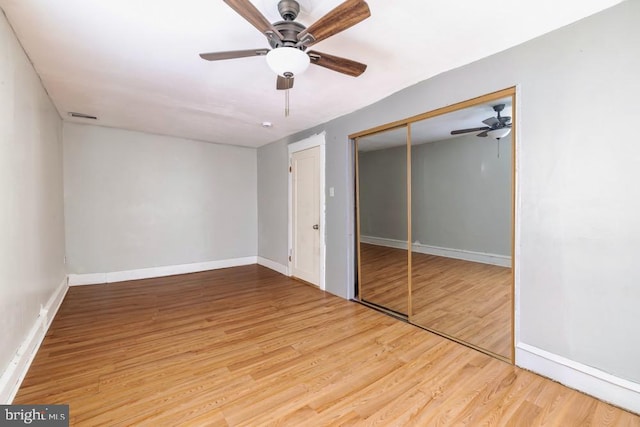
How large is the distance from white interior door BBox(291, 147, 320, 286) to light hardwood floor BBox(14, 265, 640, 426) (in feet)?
3.47

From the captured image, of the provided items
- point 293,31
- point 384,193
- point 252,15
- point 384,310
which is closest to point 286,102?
point 293,31

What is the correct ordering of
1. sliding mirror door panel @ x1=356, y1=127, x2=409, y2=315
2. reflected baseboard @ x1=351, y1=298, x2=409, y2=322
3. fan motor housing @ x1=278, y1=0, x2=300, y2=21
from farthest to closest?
sliding mirror door panel @ x1=356, y1=127, x2=409, y2=315 → reflected baseboard @ x1=351, y1=298, x2=409, y2=322 → fan motor housing @ x1=278, y1=0, x2=300, y2=21

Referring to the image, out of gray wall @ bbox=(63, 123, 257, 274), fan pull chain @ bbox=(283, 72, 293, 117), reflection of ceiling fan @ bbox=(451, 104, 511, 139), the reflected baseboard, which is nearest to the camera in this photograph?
fan pull chain @ bbox=(283, 72, 293, 117)

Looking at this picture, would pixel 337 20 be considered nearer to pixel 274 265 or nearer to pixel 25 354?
pixel 25 354

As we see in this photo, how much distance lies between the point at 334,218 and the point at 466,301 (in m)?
1.94

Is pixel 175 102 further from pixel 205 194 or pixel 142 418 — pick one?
pixel 142 418

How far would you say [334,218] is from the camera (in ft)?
12.1

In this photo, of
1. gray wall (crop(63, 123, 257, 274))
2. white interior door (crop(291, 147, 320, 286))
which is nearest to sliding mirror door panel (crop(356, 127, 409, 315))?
white interior door (crop(291, 147, 320, 286))

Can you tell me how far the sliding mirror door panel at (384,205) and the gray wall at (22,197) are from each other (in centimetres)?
386

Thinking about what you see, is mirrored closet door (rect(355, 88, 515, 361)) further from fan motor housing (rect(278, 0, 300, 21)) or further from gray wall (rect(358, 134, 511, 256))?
fan motor housing (rect(278, 0, 300, 21))

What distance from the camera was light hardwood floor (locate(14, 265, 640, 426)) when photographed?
1.56 meters

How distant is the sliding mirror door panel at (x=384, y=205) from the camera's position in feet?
16.8

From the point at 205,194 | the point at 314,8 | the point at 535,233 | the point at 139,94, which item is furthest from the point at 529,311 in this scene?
the point at 205,194

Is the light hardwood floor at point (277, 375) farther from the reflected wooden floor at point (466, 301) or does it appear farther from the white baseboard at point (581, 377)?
the reflected wooden floor at point (466, 301)
